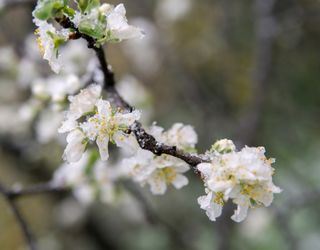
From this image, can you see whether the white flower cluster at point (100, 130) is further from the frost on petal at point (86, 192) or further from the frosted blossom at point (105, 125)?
the frost on petal at point (86, 192)

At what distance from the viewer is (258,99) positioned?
2.87 metres

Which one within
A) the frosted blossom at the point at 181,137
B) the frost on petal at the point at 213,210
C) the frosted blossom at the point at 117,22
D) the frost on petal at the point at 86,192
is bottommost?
the frost on petal at the point at 213,210

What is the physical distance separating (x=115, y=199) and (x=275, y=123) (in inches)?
69.6

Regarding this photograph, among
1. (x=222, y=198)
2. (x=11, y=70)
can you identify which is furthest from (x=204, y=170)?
(x=11, y=70)

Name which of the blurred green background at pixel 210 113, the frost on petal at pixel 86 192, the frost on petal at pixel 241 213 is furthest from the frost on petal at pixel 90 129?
the blurred green background at pixel 210 113

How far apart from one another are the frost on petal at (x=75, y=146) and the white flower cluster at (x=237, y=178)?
0.90ft

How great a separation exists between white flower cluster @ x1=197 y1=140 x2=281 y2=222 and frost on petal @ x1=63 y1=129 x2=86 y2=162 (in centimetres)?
28

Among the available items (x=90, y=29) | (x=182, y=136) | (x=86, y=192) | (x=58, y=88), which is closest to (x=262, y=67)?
(x=86, y=192)

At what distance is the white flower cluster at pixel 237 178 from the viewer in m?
0.96

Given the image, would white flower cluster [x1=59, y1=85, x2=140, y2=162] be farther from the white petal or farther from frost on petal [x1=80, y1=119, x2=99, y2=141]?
the white petal

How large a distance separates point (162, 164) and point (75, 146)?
21 centimetres

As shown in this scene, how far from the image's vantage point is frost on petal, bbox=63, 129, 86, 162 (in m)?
1.11

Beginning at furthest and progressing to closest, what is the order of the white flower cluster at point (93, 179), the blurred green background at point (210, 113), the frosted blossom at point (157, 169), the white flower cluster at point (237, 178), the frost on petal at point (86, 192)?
the blurred green background at point (210, 113)
the frost on petal at point (86, 192)
the white flower cluster at point (93, 179)
the frosted blossom at point (157, 169)
the white flower cluster at point (237, 178)

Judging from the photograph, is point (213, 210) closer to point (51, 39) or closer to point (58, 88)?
point (51, 39)
